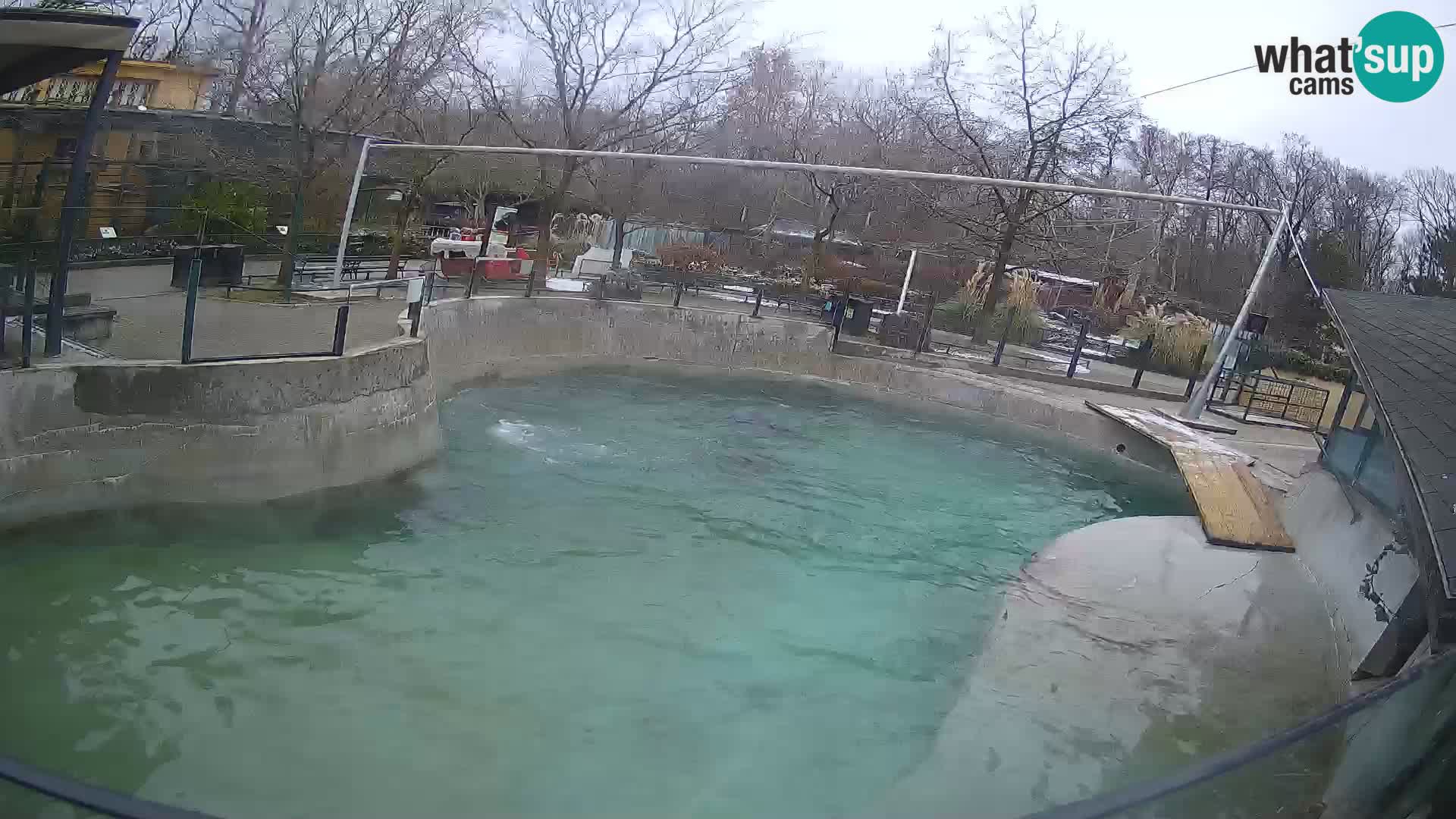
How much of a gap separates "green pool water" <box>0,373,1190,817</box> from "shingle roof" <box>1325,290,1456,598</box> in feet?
9.59

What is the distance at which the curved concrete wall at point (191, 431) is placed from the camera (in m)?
7.16

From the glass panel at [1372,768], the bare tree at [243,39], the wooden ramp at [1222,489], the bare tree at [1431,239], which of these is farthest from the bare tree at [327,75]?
the bare tree at [1431,239]

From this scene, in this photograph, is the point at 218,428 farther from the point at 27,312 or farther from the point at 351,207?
the point at 351,207

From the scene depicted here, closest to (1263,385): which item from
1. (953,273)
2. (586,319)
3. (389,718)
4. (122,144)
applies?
(953,273)

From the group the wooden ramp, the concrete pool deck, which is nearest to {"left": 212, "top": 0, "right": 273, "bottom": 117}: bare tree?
the concrete pool deck

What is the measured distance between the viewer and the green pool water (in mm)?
Result: 5207

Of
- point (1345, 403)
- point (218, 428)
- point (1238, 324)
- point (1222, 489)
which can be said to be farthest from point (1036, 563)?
point (218, 428)

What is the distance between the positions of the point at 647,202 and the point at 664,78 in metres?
5.24

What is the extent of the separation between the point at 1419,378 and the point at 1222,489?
433 centimetres

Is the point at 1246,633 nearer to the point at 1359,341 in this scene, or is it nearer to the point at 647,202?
the point at 1359,341

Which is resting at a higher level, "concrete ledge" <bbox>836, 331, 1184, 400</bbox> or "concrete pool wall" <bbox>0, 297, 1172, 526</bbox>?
"concrete ledge" <bbox>836, 331, 1184, 400</bbox>

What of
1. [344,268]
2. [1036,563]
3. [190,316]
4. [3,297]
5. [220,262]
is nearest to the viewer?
[3,297]

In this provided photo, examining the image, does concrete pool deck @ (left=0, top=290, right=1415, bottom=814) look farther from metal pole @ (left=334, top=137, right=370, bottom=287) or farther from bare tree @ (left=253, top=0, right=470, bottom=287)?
bare tree @ (left=253, top=0, right=470, bottom=287)

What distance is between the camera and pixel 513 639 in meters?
6.88
